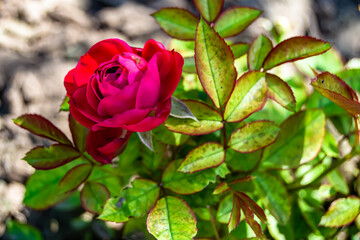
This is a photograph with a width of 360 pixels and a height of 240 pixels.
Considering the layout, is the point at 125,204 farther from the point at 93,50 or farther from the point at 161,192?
the point at 93,50

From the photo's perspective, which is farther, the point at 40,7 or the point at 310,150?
the point at 40,7

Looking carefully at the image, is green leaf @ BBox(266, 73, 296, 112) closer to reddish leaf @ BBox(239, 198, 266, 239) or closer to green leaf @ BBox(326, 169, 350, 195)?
reddish leaf @ BBox(239, 198, 266, 239)

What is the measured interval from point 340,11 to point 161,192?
1384mm

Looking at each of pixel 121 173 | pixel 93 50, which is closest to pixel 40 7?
pixel 121 173

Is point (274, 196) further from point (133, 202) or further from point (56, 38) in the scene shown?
point (56, 38)

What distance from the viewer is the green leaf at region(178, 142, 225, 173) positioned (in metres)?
0.63

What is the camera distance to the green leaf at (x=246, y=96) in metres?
0.64

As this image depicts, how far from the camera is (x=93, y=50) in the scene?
569mm

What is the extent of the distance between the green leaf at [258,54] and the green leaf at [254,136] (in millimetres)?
132

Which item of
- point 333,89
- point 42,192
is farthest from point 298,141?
point 42,192

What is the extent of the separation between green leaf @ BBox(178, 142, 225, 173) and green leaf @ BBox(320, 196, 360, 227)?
0.30m

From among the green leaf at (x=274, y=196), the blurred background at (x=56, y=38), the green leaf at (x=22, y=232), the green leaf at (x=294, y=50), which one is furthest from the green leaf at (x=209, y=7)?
the green leaf at (x=22, y=232)

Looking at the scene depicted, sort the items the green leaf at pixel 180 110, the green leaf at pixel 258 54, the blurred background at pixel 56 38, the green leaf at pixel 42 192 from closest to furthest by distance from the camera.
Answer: the green leaf at pixel 180 110 → the green leaf at pixel 258 54 → the green leaf at pixel 42 192 → the blurred background at pixel 56 38

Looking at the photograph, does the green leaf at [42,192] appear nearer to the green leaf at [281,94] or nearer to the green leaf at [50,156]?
the green leaf at [50,156]
